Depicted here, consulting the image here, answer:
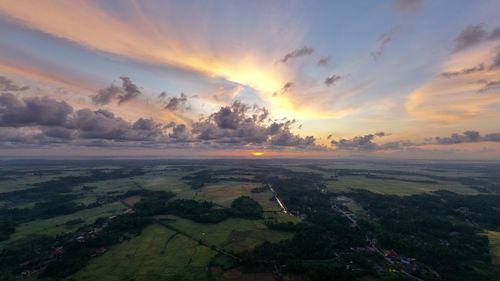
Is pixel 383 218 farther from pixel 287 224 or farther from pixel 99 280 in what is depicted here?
pixel 99 280

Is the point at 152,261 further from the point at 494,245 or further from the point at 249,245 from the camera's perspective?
the point at 494,245

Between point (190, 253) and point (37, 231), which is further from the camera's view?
point (37, 231)

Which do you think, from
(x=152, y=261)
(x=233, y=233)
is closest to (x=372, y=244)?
(x=233, y=233)

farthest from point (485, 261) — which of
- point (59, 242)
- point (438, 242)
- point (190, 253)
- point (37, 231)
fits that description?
point (37, 231)

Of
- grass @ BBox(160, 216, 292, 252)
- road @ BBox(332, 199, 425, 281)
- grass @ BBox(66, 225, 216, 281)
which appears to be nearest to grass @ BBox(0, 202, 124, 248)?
grass @ BBox(66, 225, 216, 281)

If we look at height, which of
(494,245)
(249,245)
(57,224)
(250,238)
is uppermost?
(494,245)

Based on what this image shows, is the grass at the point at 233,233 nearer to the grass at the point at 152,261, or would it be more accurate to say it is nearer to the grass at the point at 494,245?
the grass at the point at 152,261
